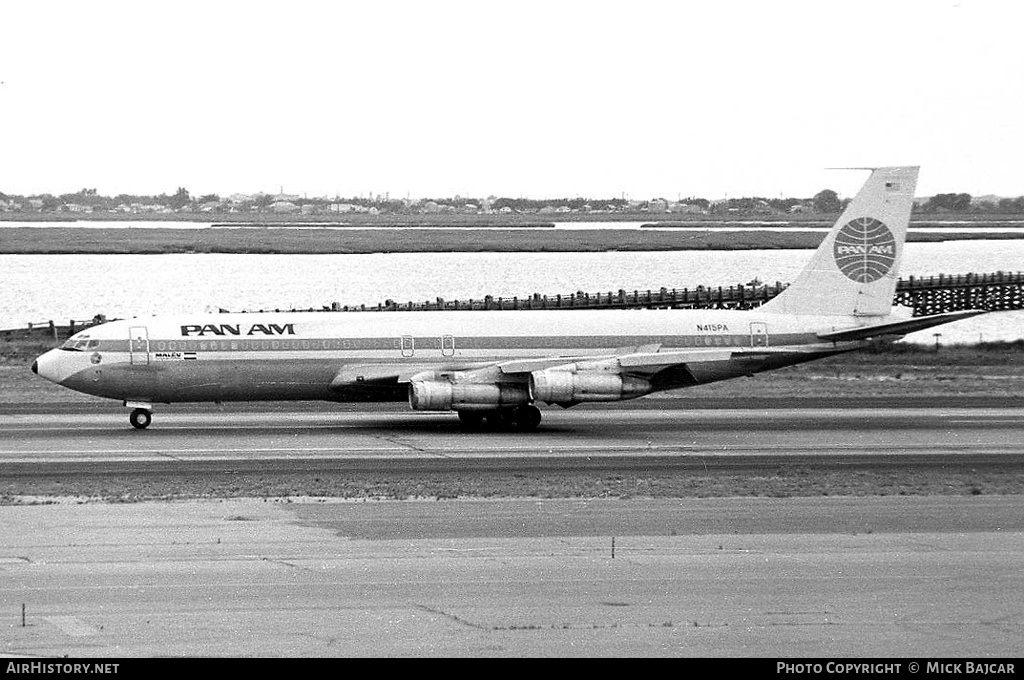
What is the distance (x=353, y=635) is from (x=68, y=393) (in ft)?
137

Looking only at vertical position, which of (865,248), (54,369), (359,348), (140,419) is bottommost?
(140,419)

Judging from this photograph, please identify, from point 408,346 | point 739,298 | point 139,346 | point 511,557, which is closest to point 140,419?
point 139,346

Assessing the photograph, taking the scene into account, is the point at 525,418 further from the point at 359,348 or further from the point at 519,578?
the point at 519,578

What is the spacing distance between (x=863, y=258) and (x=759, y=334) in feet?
16.7

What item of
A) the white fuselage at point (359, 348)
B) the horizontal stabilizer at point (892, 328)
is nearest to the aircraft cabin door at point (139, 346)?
the white fuselage at point (359, 348)

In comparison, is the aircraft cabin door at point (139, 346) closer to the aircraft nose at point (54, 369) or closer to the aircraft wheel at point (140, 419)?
the aircraft wheel at point (140, 419)

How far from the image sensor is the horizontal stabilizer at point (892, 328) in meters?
48.5

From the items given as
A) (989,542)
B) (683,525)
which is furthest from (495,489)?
(989,542)

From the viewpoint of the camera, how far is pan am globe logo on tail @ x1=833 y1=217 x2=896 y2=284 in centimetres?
5212

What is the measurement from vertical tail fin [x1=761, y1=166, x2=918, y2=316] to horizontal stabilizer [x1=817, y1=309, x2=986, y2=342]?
1091 mm

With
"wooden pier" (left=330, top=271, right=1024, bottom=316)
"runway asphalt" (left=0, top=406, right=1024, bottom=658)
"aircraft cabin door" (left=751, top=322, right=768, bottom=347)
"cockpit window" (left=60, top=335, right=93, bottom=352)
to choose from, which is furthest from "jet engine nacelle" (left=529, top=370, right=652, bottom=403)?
"wooden pier" (left=330, top=271, right=1024, bottom=316)

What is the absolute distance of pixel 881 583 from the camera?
22.9 m

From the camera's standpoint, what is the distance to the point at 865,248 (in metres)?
52.4
